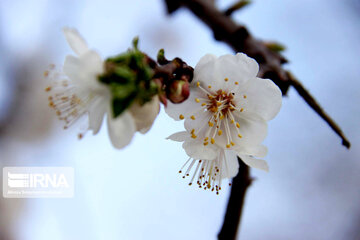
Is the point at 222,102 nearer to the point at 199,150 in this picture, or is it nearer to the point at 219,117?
the point at 219,117

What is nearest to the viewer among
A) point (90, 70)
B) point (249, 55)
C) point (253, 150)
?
point (90, 70)

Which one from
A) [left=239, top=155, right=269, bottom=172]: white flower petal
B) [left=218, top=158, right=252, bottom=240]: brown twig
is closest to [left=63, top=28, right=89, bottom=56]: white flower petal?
[left=239, top=155, right=269, bottom=172]: white flower petal

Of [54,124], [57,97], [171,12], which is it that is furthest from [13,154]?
[57,97]

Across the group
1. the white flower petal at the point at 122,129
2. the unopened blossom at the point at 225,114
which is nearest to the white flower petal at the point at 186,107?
the unopened blossom at the point at 225,114

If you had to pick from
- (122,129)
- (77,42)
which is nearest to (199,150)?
(122,129)

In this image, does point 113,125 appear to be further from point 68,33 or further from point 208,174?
point 208,174

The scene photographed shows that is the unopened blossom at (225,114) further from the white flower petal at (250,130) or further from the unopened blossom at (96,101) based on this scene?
the unopened blossom at (96,101)
